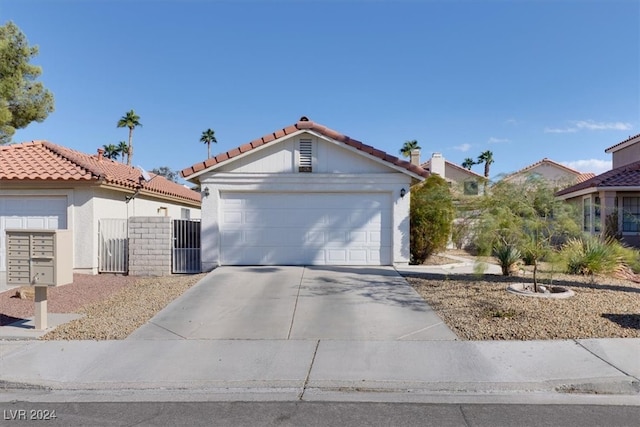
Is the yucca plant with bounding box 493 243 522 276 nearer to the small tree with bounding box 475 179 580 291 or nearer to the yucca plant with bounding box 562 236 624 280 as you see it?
the yucca plant with bounding box 562 236 624 280

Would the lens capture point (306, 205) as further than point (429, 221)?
No

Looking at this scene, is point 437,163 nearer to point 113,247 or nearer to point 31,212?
point 113,247

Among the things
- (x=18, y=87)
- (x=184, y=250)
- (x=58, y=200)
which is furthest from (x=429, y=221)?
(x=18, y=87)

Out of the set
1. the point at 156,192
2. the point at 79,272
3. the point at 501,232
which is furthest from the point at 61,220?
the point at 501,232

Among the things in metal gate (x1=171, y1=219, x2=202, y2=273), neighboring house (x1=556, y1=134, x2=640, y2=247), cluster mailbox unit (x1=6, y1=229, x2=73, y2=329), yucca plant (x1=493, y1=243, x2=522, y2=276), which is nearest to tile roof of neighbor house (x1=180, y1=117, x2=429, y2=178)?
metal gate (x1=171, y1=219, x2=202, y2=273)

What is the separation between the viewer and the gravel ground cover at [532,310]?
20.8 feet

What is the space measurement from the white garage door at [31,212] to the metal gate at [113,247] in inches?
44.3

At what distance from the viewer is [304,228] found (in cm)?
1226

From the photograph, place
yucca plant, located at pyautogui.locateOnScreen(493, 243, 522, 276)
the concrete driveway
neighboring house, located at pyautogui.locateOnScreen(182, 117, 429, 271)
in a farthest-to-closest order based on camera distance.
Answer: neighboring house, located at pyautogui.locateOnScreen(182, 117, 429, 271) < yucca plant, located at pyautogui.locateOnScreen(493, 243, 522, 276) < the concrete driveway

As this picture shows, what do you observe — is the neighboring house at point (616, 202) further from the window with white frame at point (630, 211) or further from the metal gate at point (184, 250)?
the metal gate at point (184, 250)

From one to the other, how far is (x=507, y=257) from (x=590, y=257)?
2107 millimetres

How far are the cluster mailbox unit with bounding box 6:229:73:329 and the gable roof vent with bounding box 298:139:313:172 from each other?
684cm

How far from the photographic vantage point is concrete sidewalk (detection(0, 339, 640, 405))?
4.63m

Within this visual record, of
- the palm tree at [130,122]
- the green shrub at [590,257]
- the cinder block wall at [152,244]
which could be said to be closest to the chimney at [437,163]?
the green shrub at [590,257]
